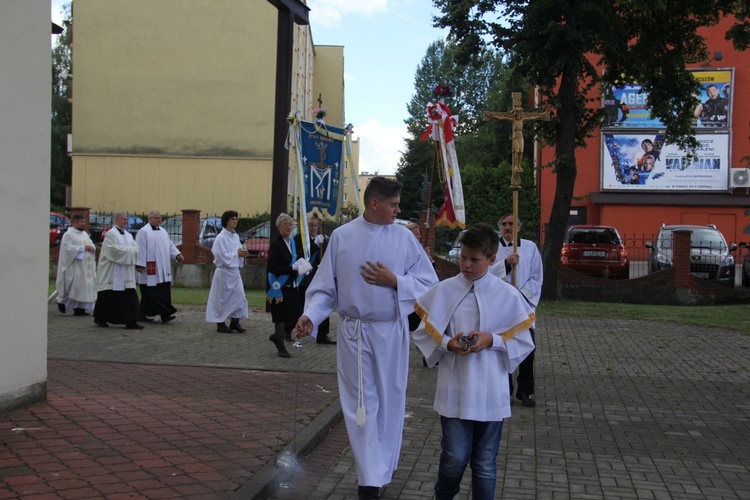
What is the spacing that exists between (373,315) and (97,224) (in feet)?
72.0

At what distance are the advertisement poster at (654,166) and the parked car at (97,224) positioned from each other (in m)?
25.5

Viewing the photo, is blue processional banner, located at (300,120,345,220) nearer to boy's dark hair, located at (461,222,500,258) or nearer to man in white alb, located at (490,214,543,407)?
man in white alb, located at (490,214,543,407)

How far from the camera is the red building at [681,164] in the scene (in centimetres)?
4069

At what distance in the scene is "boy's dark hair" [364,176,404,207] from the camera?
550cm

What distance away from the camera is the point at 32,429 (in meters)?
6.31

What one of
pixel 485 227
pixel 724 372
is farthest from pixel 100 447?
pixel 724 372

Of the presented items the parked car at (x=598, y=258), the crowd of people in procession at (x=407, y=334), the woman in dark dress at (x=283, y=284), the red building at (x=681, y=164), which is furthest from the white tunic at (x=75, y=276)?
the red building at (x=681, y=164)

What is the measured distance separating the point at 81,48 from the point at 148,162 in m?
6.85

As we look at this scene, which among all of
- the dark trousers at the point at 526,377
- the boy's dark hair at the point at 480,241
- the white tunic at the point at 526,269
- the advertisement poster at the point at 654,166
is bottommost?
the dark trousers at the point at 526,377

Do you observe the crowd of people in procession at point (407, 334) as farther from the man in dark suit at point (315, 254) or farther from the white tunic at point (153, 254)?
the white tunic at point (153, 254)

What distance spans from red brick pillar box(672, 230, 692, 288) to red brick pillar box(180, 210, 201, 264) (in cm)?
1263

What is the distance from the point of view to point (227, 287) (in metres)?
13.4

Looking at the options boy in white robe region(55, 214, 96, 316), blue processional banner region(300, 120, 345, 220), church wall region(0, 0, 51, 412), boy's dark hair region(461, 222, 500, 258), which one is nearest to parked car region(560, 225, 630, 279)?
blue processional banner region(300, 120, 345, 220)

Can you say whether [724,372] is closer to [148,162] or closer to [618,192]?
[618,192]
